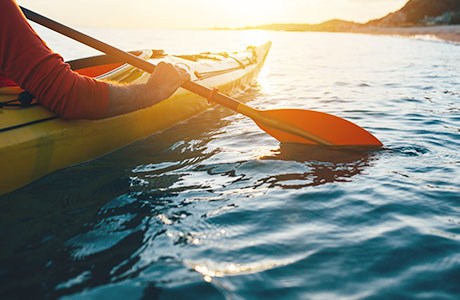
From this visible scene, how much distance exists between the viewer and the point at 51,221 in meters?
2.23

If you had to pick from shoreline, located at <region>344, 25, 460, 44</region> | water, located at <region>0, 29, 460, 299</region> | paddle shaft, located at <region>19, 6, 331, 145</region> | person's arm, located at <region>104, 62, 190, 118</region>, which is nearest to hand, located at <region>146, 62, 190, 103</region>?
person's arm, located at <region>104, 62, 190, 118</region>

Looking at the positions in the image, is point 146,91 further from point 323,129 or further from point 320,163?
point 323,129

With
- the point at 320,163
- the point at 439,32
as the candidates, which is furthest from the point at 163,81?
the point at 439,32

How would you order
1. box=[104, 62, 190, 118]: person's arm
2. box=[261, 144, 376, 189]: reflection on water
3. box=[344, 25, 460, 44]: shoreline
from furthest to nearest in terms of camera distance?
box=[344, 25, 460, 44]: shoreline
box=[104, 62, 190, 118]: person's arm
box=[261, 144, 376, 189]: reflection on water

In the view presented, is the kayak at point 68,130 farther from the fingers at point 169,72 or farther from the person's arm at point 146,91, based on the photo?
the fingers at point 169,72

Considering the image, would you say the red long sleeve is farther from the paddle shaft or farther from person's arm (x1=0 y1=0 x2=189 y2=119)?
the paddle shaft

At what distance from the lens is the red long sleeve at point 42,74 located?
251 centimetres

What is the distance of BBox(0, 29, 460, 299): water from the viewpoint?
65.4 inches

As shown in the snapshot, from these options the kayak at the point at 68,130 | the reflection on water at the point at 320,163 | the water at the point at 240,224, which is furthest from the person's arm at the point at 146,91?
the reflection on water at the point at 320,163

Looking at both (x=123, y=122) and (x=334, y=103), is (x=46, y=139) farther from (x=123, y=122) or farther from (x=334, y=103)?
(x=334, y=103)

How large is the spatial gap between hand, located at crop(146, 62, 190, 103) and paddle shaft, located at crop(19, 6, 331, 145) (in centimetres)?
20

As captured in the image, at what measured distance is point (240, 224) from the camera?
2.22 metres

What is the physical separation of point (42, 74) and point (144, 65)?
44.4 inches

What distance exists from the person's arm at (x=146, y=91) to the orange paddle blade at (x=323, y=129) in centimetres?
112
